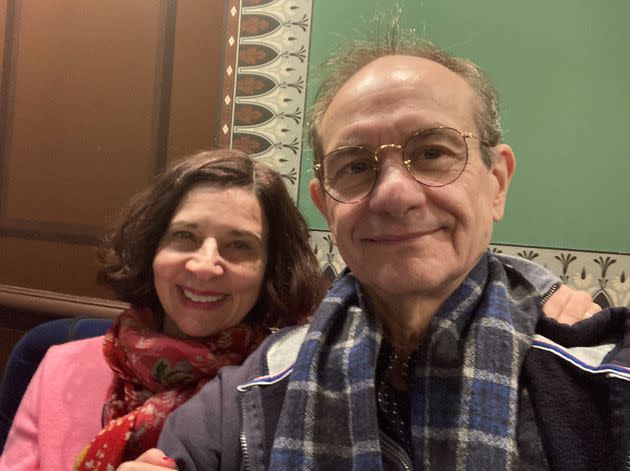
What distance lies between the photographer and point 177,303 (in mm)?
1142

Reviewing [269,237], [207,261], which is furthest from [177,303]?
[269,237]

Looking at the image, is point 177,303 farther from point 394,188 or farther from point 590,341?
point 590,341

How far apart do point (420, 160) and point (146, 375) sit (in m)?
0.82

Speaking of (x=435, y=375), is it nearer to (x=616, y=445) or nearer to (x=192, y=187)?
(x=616, y=445)

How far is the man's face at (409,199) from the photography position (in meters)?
0.77

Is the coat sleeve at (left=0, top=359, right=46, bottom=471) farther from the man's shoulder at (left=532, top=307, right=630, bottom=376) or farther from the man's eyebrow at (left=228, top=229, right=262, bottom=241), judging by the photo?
the man's shoulder at (left=532, top=307, right=630, bottom=376)

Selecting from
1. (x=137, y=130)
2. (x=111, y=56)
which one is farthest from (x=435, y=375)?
(x=111, y=56)

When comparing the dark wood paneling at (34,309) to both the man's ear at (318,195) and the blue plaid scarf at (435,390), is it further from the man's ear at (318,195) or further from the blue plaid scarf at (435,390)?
the blue plaid scarf at (435,390)

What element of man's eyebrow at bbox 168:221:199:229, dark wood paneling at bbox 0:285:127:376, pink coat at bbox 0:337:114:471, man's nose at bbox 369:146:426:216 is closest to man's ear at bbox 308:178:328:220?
man's nose at bbox 369:146:426:216

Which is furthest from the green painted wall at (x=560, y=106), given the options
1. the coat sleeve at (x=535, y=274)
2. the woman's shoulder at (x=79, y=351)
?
the woman's shoulder at (x=79, y=351)

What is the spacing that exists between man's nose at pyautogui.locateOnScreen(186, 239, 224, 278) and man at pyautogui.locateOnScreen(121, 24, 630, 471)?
0.88ft

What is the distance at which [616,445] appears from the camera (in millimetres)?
659

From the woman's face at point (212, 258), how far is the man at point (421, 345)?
0.86ft

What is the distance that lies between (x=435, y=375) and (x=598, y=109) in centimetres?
103
